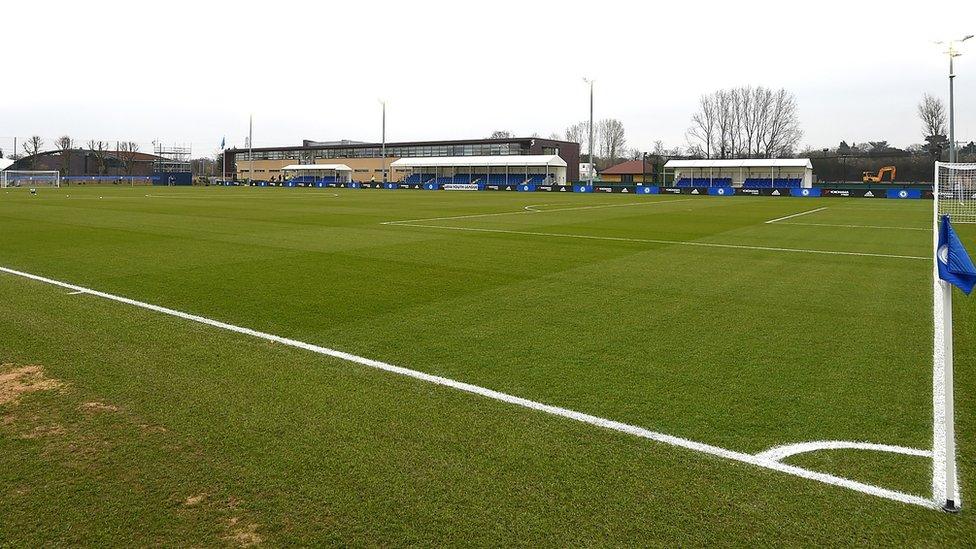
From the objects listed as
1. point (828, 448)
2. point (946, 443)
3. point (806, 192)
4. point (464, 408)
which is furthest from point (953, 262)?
point (806, 192)

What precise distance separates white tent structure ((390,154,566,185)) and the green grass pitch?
224 ft

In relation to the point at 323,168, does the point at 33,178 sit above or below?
below

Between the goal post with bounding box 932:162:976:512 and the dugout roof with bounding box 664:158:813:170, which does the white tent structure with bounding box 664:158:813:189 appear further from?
the goal post with bounding box 932:162:976:512

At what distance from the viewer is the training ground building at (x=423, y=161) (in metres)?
82.2

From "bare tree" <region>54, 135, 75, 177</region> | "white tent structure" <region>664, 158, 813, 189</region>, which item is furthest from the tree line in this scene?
"white tent structure" <region>664, 158, 813, 189</region>

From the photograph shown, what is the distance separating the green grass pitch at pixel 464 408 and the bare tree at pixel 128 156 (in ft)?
382

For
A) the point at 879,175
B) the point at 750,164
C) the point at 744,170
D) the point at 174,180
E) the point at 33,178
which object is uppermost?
the point at 174,180

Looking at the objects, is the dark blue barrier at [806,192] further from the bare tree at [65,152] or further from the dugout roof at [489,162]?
the bare tree at [65,152]

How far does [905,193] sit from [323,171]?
7582cm

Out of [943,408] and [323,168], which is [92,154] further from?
[943,408]

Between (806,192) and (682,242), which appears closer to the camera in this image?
(682,242)

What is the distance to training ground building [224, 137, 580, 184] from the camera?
82.2 metres

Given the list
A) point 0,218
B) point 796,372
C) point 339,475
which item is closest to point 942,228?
point 796,372

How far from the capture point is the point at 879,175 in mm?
71312
